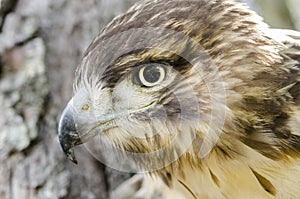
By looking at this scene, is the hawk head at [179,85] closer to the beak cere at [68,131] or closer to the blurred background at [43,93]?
the beak cere at [68,131]

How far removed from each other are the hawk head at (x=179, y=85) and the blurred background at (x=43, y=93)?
680mm

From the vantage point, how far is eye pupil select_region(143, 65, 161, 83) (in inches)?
85.0

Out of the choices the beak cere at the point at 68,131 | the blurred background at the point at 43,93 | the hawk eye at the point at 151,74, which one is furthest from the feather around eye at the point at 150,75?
the blurred background at the point at 43,93

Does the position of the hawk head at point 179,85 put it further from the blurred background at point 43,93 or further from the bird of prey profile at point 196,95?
the blurred background at point 43,93

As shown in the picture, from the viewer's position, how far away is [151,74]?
2.16 metres

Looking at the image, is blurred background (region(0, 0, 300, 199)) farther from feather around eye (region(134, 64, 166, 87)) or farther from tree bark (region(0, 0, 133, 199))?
feather around eye (region(134, 64, 166, 87))

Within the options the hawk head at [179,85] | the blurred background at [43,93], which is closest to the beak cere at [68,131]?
the hawk head at [179,85]

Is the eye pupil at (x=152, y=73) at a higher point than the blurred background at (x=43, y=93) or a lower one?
higher

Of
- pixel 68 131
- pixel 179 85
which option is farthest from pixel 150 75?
pixel 68 131

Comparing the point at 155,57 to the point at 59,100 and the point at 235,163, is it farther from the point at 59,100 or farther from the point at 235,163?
the point at 59,100

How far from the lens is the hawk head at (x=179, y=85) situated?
219 cm

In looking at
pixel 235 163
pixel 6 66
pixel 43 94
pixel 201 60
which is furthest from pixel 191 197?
pixel 6 66

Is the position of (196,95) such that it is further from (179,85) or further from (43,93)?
(43,93)

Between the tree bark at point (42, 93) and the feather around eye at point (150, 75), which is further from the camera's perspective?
the tree bark at point (42, 93)
